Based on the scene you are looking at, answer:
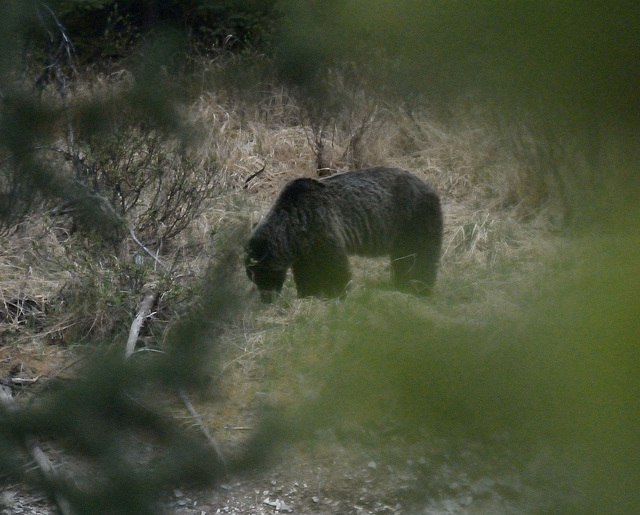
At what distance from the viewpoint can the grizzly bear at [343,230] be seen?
201 inches

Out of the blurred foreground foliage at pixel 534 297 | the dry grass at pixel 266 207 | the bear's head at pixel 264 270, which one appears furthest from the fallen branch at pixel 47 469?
the bear's head at pixel 264 270

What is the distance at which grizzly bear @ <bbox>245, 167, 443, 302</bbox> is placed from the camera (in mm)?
5102

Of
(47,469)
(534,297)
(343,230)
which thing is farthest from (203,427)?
(343,230)

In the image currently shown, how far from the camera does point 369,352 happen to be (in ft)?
1.32

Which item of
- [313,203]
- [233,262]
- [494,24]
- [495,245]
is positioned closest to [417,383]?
[494,24]

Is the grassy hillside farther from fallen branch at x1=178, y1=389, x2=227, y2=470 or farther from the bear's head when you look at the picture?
the bear's head

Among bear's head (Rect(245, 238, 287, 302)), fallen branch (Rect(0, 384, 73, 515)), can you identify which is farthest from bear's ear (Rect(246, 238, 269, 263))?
fallen branch (Rect(0, 384, 73, 515))

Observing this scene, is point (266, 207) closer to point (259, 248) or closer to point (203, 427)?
point (259, 248)

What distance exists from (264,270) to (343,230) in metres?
0.66

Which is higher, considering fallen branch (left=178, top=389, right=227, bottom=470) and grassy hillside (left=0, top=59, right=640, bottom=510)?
grassy hillside (left=0, top=59, right=640, bottom=510)

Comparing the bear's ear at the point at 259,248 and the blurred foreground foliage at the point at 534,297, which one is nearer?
the blurred foreground foliage at the point at 534,297

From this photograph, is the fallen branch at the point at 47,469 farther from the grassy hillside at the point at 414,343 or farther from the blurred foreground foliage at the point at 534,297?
the blurred foreground foliage at the point at 534,297

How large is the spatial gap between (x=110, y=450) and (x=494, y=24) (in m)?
1.15

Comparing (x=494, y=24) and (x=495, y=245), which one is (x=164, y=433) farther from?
(x=495, y=245)
